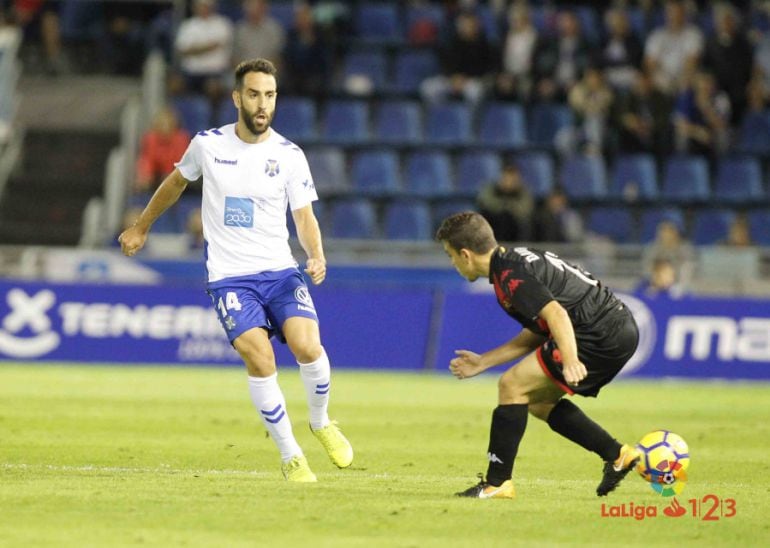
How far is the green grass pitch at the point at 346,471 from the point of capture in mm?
7469

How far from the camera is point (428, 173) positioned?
23844 millimetres

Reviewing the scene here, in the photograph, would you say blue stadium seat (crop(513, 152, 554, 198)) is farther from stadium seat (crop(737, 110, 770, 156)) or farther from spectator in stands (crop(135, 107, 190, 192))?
spectator in stands (crop(135, 107, 190, 192))

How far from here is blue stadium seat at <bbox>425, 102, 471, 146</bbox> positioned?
24.5 meters

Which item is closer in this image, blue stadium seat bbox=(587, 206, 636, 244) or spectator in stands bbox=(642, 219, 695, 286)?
spectator in stands bbox=(642, 219, 695, 286)

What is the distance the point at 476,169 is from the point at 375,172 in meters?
1.58

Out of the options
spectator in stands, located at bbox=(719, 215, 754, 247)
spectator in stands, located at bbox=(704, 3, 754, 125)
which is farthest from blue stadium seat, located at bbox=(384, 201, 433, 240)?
spectator in stands, located at bbox=(704, 3, 754, 125)

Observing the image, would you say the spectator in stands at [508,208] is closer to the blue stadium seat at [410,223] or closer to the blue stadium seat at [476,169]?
the blue stadium seat at [410,223]

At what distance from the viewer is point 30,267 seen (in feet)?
68.2

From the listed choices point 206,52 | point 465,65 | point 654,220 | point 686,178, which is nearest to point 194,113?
point 206,52

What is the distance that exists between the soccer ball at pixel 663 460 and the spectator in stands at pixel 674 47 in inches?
646

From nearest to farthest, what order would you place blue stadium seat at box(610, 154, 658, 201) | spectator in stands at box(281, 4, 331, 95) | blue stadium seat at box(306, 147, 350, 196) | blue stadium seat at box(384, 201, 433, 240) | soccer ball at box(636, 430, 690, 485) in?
soccer ball at box(636, 430, 690, 485) < blue stadium seat at box(384, 201, 433, 240) < blue stadium seat at box(306, 147, 350, 196) < blue stadium seat at box(610, 154, 658, 201) < spectator in stands at box(281, 4, 331, 95)

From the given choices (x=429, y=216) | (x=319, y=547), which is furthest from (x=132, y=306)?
(x=319, y=547)

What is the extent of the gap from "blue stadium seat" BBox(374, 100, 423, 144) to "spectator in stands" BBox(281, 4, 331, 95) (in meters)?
1.12

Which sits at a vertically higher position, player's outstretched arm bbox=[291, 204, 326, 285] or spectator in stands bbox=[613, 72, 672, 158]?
player's outstretched arm bbox=[291, 204, 326, 285]
